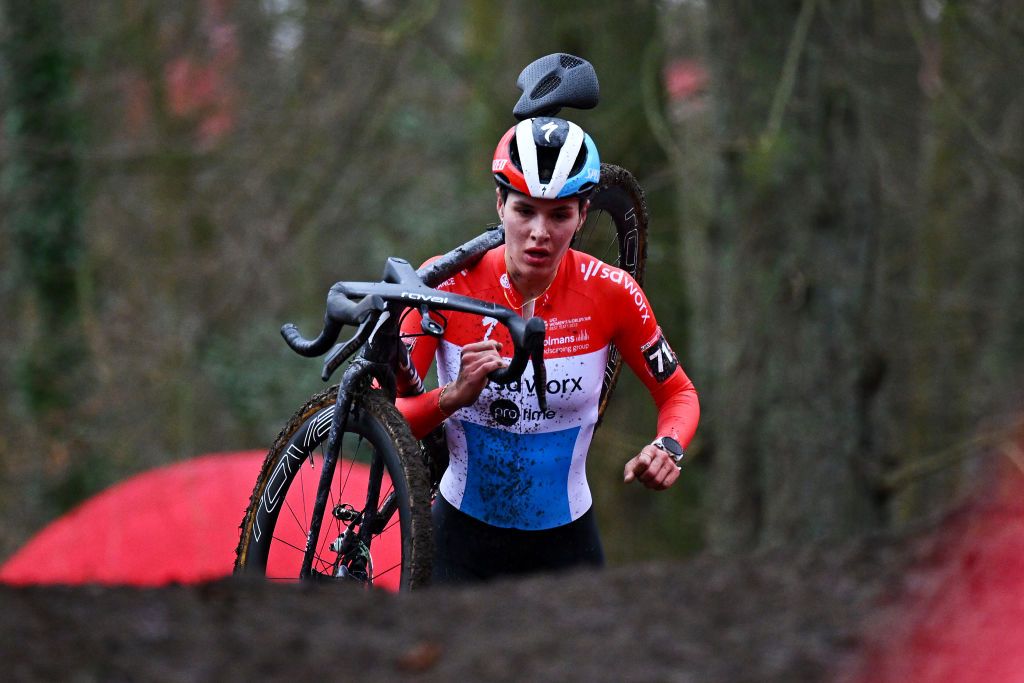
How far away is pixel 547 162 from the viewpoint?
450 centimetres

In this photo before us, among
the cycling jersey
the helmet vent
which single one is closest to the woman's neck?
the cycling jersey

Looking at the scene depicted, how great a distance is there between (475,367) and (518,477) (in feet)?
3.10

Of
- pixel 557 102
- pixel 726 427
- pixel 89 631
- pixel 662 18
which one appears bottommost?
pixel 89 631

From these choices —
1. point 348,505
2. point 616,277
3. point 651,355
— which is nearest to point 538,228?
point 616,277

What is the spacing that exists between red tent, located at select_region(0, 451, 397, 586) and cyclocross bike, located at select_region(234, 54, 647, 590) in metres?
5.45

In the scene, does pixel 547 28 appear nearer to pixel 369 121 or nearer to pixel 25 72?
pixel 369 121

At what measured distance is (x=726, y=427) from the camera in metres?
8.59

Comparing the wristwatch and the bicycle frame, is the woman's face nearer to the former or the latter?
the bicycle frame

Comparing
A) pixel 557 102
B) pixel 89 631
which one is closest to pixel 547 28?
pixel 557 102

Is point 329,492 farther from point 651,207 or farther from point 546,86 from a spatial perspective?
point 651,207

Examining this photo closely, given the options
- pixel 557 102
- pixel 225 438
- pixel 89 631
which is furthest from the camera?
pixel 225 438

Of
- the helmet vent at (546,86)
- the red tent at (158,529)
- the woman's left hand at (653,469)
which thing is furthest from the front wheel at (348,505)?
the red tent at (158,529)

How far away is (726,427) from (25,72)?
27.7ft

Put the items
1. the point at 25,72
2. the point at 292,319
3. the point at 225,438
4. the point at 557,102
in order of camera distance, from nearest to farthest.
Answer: the point at 557,102 < the point at 25,72 < the point at 225,438 < the point at 292,319
